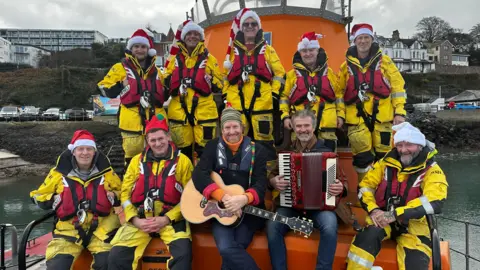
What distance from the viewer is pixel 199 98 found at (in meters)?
4.71

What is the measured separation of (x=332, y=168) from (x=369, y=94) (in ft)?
5.12

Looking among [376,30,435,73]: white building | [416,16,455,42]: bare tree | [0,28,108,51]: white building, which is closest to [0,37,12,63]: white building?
[0,28,108,51]: white building

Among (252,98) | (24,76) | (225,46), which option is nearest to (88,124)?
(24,76)

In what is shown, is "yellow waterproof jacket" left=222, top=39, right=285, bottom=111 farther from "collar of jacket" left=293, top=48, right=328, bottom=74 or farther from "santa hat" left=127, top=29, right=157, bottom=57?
"santa hat" left=127, top=29, right=157, bottom=57

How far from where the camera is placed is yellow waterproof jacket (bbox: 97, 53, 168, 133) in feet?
15.1

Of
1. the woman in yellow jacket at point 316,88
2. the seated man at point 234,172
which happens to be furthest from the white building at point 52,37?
the seated man at point 234,172

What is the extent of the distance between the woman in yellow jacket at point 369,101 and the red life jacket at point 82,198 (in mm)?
2822

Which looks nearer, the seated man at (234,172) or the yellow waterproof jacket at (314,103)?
the seated man at (234,172)

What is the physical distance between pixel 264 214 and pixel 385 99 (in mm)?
2228

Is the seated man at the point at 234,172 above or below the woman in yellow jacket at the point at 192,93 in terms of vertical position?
below

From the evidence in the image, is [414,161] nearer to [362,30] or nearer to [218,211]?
[218,211]

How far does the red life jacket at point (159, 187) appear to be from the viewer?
12.0 ft

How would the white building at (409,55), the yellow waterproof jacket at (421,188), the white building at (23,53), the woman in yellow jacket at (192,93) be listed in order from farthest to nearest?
1. the white building at (23,53)
2. the white building at (409,55)
3. the woman in yellow jacket at (192,93)
4. the yellow waterproof jacket at (421,188)

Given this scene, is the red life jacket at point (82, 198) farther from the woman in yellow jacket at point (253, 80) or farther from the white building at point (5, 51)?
the white building at point (5, 51)
